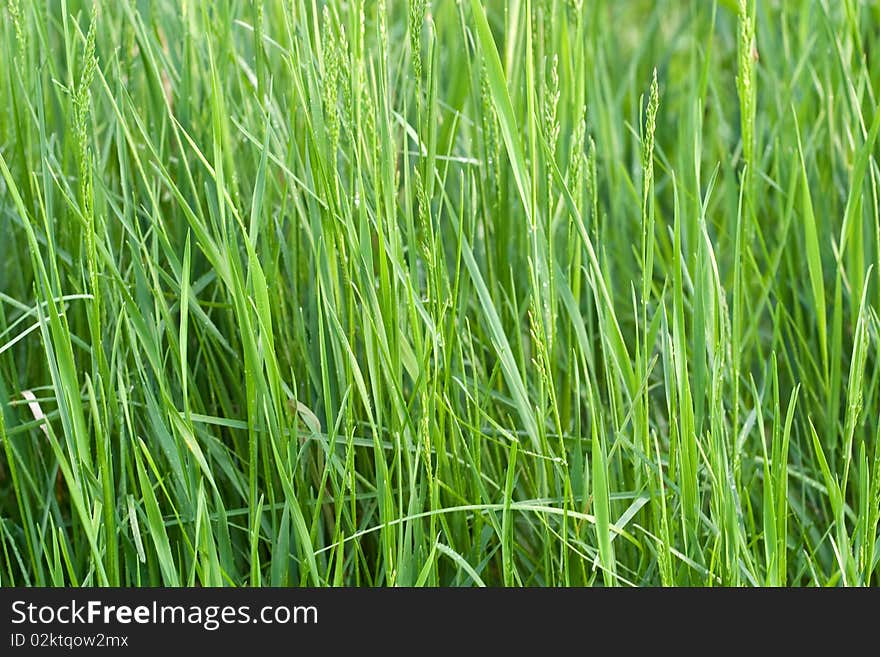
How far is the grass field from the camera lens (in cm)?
94

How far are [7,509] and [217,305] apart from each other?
1.13 feet

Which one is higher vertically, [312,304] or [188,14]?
[188,14]

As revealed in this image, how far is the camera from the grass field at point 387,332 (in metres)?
0.94

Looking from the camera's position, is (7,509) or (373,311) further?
(7,509)

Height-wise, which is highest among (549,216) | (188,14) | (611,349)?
(188,14)

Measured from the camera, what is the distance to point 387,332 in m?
0.99

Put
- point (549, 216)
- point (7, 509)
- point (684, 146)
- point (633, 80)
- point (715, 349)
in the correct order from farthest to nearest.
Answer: point (633, 80)
point (684, 146)
point (7, 509)
point (549, 216)
point (715, 349)

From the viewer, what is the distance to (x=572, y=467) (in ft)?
3.53

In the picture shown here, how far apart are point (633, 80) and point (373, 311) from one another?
0.82 meters

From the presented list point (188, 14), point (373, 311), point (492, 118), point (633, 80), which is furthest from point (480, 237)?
point (633, 80)

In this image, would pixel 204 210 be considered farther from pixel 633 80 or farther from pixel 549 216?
pixel 633 80

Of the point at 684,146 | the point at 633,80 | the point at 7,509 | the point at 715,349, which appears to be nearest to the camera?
the point at 715,349

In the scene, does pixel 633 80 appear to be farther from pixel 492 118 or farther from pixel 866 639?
pixel 866 639

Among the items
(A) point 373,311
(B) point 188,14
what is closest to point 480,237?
(A) point 373,311
